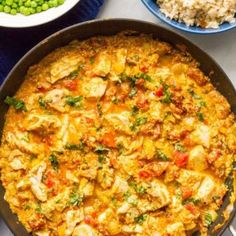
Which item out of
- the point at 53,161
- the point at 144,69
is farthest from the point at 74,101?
the point at 144,69

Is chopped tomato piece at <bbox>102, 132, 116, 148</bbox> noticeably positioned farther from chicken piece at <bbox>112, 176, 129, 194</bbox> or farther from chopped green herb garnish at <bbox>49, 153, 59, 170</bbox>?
chopped green herb garnish at <bbox>49, 153, 59, 170</bbox>

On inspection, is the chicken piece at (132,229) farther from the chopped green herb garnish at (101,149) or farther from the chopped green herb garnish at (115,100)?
the chopped green herb garnish at (115,100)

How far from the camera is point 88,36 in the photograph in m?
6.95

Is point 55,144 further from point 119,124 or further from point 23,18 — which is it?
point 23,18

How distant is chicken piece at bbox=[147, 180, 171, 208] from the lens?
678 cm

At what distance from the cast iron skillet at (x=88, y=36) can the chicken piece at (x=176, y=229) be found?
0.34 m

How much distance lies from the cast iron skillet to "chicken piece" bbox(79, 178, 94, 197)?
0.71 metres

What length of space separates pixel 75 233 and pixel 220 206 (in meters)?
1.45

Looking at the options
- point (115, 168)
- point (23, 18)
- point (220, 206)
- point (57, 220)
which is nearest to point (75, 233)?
point (57, 220)

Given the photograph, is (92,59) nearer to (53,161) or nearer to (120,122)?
(120,122)

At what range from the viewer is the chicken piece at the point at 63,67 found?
22.5 feet

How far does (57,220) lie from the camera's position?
6.83 metres

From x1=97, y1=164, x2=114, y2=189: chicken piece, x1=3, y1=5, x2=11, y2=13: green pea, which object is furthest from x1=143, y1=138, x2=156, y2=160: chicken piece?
x1=3, y1=5, x2=11, y2=13: green pea

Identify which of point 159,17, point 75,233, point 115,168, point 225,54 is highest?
point 159,17
